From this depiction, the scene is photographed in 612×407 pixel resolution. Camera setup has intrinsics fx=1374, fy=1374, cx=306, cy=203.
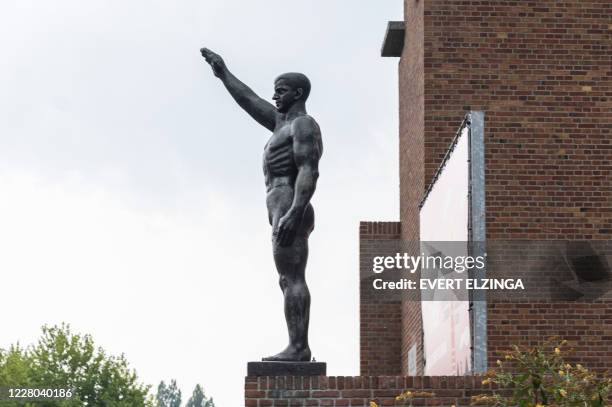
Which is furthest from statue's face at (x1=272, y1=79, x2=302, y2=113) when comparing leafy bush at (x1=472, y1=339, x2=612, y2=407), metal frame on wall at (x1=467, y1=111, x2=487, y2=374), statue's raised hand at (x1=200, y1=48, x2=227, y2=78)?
metal frame on wall at (x1=467, y1=111, x2=487, y2=374)

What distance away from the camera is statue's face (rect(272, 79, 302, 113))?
1127 centimetres

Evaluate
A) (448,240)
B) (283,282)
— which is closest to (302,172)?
(283,282)

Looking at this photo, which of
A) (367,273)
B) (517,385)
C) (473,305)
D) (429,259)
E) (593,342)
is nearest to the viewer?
(517,385)

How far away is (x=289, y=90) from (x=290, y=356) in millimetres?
2187

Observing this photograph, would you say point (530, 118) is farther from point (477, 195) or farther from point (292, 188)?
point (292, 188)

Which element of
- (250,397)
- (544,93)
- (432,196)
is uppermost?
(544,93)

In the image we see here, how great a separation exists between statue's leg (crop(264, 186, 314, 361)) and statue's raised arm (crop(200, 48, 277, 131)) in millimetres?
1017

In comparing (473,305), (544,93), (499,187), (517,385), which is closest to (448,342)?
(473,305)

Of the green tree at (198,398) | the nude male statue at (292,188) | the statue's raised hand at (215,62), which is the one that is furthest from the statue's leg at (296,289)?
the green tree at (198,398)

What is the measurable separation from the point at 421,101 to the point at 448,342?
4121mm

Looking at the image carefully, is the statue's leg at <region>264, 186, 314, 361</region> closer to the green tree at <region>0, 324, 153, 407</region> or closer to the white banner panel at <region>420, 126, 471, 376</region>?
Answer: the white banner panel at <region>420, 126, 471, 376</region>

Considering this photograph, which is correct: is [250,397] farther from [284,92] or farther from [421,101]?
[421,101]

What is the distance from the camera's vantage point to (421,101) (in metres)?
17.8

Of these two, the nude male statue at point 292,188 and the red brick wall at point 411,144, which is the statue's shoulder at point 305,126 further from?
the red brick wall at point 411,144
